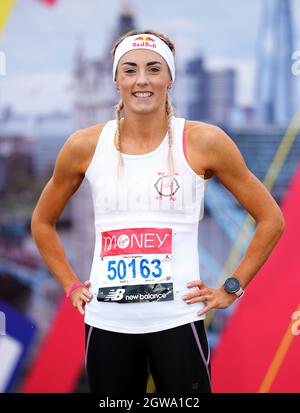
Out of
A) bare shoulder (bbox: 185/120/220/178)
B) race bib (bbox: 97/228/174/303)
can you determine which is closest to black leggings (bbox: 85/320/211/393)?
race bib (bbox: 97/228/174/303)

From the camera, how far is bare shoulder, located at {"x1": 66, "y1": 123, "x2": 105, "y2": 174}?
2121mm

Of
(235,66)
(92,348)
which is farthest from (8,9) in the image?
(92,348)

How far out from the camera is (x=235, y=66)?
319 cm

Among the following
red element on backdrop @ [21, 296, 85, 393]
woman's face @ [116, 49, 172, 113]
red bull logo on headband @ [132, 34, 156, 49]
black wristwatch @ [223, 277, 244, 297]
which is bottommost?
red element on backdrop @ [21, 296, 85, 393]

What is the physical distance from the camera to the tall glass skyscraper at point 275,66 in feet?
10.2

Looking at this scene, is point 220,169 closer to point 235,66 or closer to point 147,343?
point 147,343

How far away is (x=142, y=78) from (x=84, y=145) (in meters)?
0.28

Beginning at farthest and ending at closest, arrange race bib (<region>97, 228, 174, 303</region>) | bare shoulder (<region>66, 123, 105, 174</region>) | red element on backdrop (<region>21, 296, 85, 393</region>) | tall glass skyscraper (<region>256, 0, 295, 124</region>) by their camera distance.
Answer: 1. red element on backdrop (<region>21, 296, 85, 393</region>)
2. tall glass skyscraper (<region>256, 0, 295, 124</region>)
3. bare shoulder (<region>66, 123, 105, 174</region>)
4. race bib (<region>97, 228, 174, 303</region>)

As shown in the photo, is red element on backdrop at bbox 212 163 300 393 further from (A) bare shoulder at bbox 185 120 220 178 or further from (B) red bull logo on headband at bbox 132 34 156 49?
(B) red bull logo on headband at bbox 132 34 156 49

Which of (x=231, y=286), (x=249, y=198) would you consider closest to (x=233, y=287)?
(x=231, y=286)

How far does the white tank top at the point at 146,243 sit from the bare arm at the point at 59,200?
115 millimetres

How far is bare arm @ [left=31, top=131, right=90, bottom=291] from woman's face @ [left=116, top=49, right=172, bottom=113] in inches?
8.5

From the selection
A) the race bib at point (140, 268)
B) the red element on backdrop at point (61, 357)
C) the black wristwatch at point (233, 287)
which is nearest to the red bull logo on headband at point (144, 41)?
the race bib at point (140, 268)

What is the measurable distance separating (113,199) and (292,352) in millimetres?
1532
